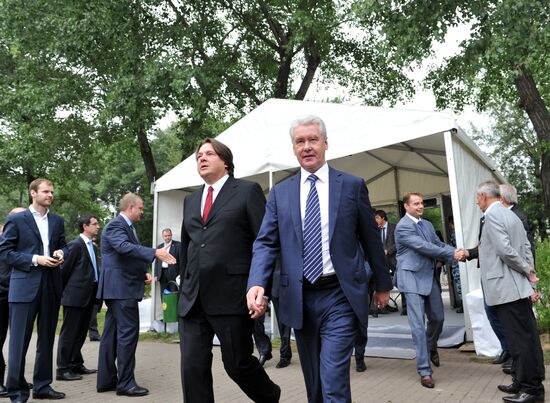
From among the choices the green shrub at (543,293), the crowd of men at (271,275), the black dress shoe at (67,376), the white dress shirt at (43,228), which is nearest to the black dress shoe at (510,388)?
the crowd of men at (271,275)

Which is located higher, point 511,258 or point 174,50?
point 174,50

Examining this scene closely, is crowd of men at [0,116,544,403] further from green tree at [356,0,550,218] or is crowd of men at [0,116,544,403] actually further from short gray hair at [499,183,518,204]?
green tree at [356,0,550,218]

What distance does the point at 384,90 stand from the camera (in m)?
19.7

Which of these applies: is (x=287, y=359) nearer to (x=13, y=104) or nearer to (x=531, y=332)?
(x=531, y=332)

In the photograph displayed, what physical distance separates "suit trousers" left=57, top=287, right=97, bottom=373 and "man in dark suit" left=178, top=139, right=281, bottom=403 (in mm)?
3562

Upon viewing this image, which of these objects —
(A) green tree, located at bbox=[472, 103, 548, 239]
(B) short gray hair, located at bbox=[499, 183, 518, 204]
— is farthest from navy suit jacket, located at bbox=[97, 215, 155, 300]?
(A) green tree, located at bbox=[472, 103, 548, 239]

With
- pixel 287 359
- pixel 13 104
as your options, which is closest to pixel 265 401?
pixel 287 359

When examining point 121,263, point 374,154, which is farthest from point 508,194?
point 374,154

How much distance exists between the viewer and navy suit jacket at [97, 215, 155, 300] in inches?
210

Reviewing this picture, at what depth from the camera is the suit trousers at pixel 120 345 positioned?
536 centimetres

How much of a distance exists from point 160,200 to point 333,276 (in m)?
8.13

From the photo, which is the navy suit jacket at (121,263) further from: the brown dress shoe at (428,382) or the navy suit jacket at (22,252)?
the brown dress shoe at (428,382)

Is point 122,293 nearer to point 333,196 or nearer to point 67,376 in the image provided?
point 67,376

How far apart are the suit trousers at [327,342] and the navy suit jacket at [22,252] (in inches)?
120
